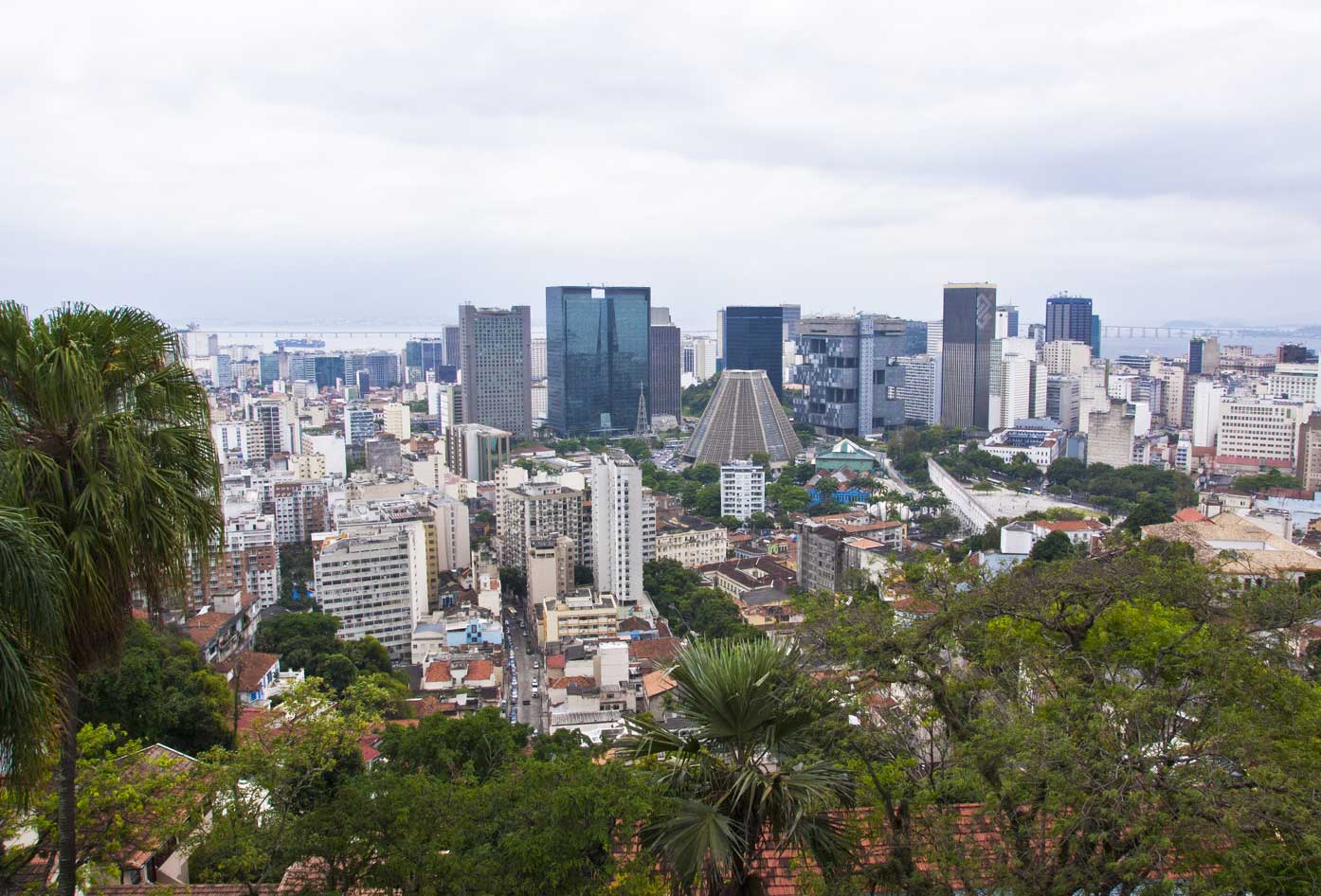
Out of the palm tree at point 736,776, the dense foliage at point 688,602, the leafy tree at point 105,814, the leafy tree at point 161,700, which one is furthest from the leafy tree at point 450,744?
the dense foliage at point 688,602

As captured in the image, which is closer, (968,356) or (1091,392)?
(1091,392)

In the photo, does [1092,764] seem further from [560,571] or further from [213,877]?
[560,571]

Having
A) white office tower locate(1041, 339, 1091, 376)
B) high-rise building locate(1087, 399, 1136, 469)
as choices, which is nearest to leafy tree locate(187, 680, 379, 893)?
high-rise building locate(1087, 399, 1136, 469)

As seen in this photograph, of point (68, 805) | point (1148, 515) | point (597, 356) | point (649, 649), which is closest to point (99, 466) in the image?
point (68, 805)

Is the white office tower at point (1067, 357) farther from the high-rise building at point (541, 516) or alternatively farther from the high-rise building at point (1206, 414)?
the high-rise building at point (541, 516)

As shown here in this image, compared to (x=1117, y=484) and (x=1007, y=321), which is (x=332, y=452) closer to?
(x=1117, y=484)

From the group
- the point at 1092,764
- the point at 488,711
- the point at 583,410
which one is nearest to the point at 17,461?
the point at 1092,764
